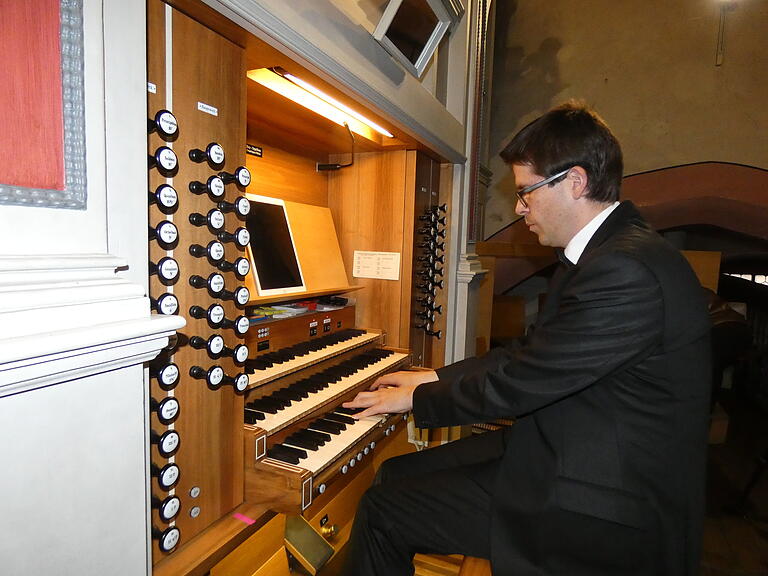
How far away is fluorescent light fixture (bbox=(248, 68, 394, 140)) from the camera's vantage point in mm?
1615

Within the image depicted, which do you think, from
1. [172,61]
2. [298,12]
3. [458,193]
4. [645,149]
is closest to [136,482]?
[172,61]

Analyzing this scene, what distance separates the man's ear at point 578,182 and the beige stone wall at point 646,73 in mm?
3477

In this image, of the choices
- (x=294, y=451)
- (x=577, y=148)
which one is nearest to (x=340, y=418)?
(x=294, y=451)

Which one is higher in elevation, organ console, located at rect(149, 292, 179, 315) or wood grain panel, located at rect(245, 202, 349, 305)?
wood grain panel, located at rect(245, 202, 349, 305)

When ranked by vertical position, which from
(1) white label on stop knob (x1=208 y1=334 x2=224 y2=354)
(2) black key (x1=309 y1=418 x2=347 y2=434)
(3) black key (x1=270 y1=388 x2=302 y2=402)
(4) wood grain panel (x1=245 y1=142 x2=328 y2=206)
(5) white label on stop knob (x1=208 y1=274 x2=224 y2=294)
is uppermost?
(4) wood grain panel (x1=245 y1=142 x2=328 y2=206)

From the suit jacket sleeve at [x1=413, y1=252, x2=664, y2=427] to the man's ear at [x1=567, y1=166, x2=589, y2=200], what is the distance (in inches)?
12.9

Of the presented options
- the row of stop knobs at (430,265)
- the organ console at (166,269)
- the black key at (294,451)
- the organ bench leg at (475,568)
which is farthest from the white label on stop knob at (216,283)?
the row of stop knobs at (430,265)

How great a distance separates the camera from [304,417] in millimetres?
1636

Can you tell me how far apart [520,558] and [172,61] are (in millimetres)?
1662

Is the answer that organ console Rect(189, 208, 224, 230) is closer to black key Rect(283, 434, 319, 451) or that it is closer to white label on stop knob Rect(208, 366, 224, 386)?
white label on stop knob Rect(208, 366, 224, 386)

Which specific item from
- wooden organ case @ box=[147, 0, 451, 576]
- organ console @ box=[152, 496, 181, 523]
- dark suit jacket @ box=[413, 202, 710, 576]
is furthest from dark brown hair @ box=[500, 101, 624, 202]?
organ console @ box=[152, 496, 181, 523]

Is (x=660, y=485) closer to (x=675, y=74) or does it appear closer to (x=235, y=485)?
(x=235, y=485)

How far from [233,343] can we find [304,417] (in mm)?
467

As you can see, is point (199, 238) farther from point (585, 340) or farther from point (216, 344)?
point (585, 340)
